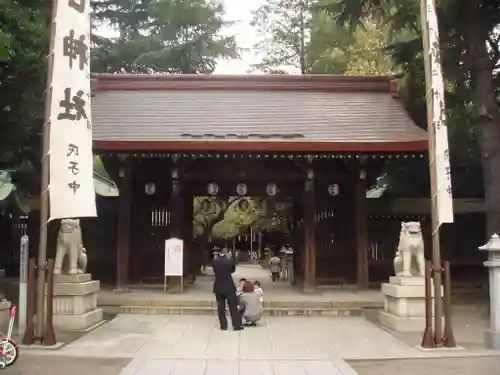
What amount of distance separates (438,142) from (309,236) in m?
6.53

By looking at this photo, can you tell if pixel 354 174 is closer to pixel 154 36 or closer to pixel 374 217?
pixel 374 217

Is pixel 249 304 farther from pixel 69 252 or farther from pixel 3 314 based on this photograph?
pixel 3 314

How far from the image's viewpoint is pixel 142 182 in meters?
16.0

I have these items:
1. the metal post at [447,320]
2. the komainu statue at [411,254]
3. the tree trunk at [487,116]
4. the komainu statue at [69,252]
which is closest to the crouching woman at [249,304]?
the komainu statue at [411,254]

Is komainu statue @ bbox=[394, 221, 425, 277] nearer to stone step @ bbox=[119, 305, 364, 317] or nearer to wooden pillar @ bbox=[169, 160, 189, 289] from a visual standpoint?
stone step @ bbox=[119, 305, 364, 317]

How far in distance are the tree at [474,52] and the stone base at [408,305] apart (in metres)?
3.91

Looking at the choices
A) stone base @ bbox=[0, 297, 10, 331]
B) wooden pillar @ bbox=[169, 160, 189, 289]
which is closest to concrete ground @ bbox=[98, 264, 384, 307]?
wooden pillar @ bbox=[169, 160, 189, 289]

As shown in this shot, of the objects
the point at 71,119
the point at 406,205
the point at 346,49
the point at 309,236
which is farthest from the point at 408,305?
the point at 346,49

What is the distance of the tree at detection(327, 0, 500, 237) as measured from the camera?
1362cm

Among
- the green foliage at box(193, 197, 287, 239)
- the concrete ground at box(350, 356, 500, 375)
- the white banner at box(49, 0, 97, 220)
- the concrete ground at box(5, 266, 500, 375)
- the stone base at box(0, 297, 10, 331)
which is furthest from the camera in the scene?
the green foliage at box(193, 197, 287, 239)

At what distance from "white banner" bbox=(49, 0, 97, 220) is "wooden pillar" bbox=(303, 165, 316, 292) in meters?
7.46

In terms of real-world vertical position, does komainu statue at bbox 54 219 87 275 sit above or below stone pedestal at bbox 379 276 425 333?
above

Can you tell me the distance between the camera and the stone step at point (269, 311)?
13219 millimetres

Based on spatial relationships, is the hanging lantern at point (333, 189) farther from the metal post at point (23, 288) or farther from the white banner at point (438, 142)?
the metal post at point (23, 288)
